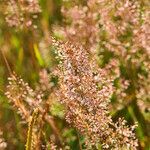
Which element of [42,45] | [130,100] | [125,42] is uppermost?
[42,45]

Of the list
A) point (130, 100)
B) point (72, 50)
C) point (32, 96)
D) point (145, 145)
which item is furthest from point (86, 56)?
point (130, 100)

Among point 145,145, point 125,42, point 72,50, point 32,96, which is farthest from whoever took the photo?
point 125,42

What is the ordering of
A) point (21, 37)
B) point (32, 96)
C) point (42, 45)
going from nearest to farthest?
point (32, 96) < point (42, 45) < point (21, 37)

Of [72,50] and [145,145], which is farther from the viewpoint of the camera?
[145,145]

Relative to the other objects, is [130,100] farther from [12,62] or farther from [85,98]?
[85,98]

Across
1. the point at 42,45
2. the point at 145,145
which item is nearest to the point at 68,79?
the point at 145,145

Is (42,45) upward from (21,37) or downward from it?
downward

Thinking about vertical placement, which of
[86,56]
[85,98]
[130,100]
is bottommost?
[85,98]

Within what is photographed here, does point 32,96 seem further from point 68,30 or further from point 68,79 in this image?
point 68,30

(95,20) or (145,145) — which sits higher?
(95,20)
